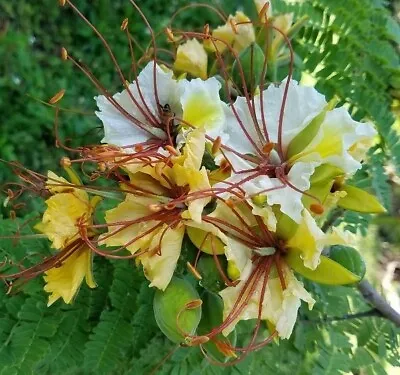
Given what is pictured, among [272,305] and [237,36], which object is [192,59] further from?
[272,305]

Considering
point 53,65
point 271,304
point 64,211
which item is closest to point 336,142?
point 271,304

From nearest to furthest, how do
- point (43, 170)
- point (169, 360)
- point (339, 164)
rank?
point (339, 164) < point (169, 360) < point (43, 170)

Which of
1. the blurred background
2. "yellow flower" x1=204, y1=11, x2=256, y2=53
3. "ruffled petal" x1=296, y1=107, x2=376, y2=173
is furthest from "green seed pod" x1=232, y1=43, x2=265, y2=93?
the blurred background

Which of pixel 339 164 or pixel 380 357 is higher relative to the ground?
pixel 339 164

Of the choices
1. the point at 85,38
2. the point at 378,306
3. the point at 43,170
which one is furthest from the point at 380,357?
the point at 85,38

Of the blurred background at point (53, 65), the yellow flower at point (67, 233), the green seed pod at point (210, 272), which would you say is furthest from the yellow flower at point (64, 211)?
the blurred background at point (53, 65)

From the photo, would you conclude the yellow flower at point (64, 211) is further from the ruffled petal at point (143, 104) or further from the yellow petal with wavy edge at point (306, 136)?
the yellow petal with wavy edge at point (306, 136)

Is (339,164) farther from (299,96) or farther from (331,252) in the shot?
(331,252)
